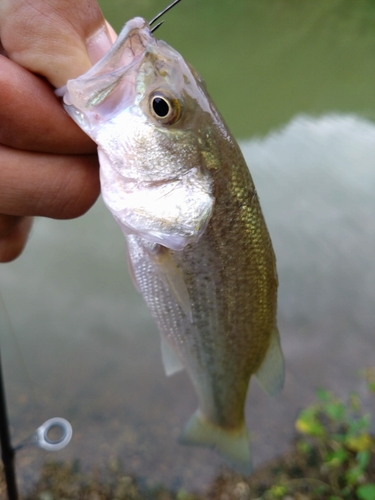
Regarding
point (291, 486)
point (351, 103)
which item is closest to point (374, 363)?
point (291, 486)

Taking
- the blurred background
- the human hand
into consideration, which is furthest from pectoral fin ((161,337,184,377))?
the blurred background

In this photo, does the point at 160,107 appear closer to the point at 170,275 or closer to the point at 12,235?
the point at 170,275

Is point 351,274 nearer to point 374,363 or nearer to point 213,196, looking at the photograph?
point 374,363

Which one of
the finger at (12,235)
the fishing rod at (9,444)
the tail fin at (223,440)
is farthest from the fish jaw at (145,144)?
the fishing rod at (9,444)

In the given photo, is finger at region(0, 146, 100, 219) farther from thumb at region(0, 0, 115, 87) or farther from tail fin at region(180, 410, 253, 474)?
tail fin at region(180, 410, 253, 474)

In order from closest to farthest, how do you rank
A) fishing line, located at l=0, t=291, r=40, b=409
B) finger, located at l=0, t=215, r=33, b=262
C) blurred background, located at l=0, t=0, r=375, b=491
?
finger, located at l=0, t=215, r=33, b=262 → blurred background, located at l=0, t=0, r=375, b=491 → fishing line, located at l=0, t=291, r=40, b=409

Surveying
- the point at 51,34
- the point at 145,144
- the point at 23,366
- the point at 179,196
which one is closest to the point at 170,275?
the point at 179,196
